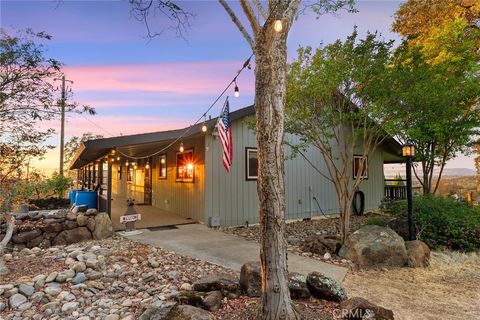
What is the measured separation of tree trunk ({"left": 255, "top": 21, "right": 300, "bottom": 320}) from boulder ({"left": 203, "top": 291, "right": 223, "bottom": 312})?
0.61 m

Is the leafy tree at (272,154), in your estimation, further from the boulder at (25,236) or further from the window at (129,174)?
the window at (129,174)

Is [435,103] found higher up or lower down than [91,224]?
higher up

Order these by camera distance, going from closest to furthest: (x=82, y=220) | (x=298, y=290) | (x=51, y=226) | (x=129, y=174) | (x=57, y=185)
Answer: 1. (x=298, y=290)
2. (x=51, y=226)
3. (x=82, y=220)
4. (x=57, y=185)
5. (x=129, y=174)

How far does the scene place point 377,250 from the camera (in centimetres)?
491

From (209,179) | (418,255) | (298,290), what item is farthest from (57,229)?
(418,255)

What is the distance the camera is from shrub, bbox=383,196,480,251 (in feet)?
19.0

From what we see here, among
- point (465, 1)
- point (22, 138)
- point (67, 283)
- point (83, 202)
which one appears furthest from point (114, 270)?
point (465, 1)

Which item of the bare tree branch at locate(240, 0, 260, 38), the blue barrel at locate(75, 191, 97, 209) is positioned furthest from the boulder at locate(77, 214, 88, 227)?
the bare tree branch at locate(240, 0, 260, 38)

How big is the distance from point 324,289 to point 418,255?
2.93 metres

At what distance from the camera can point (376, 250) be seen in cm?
491

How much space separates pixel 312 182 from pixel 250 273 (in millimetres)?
7043

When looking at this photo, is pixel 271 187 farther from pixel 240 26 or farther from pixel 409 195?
pixel 409 195

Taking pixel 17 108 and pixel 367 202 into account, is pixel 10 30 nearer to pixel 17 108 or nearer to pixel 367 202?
pixel 17 108

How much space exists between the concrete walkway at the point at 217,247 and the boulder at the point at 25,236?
188cm
